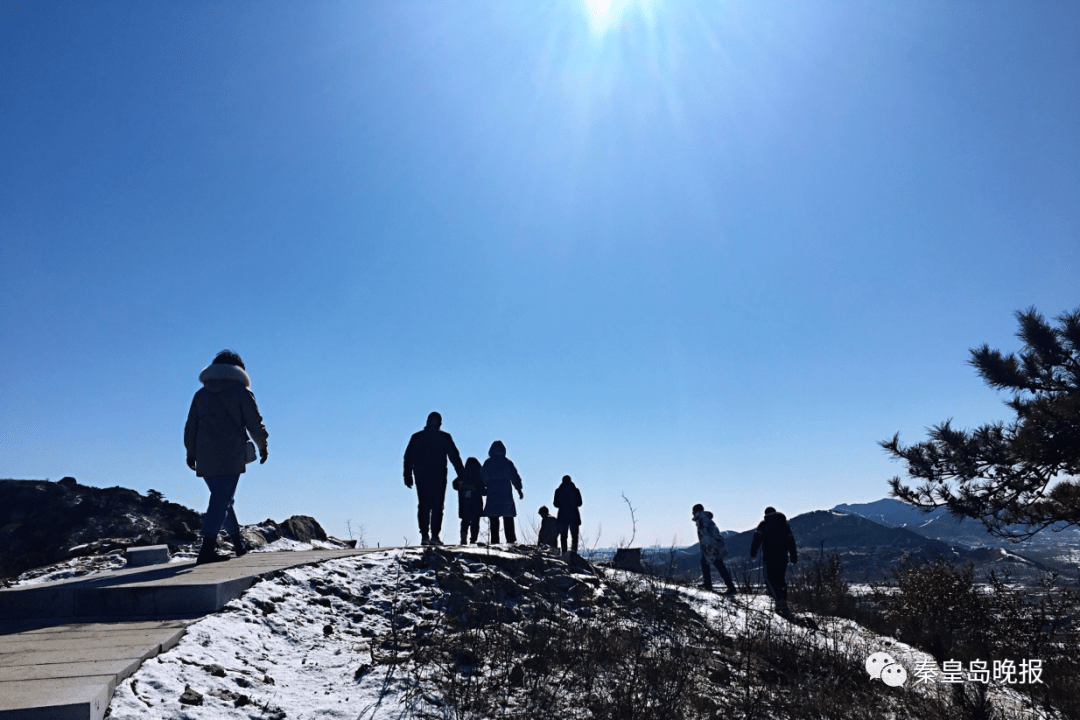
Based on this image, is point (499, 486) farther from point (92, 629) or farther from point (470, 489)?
point (92, 629)

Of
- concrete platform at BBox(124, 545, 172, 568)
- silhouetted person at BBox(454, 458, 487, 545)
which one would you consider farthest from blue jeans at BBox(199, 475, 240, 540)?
silhouetted person at BBox(454, 458, 487, 545)

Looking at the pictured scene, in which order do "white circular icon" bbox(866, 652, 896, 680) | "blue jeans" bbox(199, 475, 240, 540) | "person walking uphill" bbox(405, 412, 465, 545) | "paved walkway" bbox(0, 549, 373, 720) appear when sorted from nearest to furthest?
"paved walkway" bbox(0, 549, 373, 720)
"white circular icon" bbox(866, 652, 896, 680)
"blue jeans" bbox(199, 475, 240, 540)
"person walking uphill" bbox(405, 412, 465, 545)

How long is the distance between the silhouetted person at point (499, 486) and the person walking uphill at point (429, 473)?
2.69 meters

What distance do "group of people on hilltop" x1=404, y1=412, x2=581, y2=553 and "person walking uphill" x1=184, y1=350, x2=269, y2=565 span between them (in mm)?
2902

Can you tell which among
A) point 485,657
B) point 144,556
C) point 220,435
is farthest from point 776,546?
point 144,556

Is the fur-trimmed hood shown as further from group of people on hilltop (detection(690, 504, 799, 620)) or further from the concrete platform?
group of people on hilltop (detection(690, 504, 799, 620))

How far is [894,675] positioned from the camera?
674 cm

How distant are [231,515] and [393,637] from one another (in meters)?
3.21

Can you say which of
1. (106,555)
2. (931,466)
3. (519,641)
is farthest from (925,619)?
(106,555)

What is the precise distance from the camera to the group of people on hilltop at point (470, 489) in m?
9.88

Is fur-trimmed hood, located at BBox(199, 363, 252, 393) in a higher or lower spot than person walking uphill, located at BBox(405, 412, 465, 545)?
higher

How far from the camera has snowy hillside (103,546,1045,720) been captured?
414 centimetres

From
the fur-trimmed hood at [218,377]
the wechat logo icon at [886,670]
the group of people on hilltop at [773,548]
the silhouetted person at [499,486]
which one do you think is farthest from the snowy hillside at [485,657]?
the silhouetted person at [499,486]

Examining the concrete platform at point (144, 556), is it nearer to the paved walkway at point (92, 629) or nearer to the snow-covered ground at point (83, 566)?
the snow-covered ground at point (83, 566)
